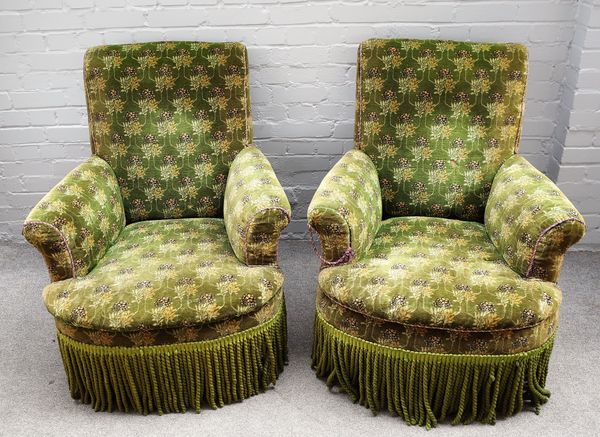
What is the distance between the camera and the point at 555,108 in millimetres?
2406

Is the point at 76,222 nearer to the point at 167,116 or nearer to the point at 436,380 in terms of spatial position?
the point at 167,116

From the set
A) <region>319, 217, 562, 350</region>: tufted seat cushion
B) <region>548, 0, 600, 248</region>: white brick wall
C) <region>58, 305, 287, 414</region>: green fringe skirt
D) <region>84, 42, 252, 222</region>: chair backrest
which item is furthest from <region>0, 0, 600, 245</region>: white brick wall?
<region>58, 305, 287, 414</region>: green fringe skirt

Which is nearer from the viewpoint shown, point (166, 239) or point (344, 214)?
point (344, 214)

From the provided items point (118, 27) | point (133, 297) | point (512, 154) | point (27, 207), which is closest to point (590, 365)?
point (512, 154)

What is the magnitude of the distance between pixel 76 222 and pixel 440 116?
45.2 inches

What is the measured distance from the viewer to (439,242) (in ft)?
6.21

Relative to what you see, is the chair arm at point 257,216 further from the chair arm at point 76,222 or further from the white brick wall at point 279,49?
the white brick wall at point 279,49

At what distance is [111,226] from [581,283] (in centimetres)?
167

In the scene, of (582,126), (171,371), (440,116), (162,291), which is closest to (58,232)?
(162,291)

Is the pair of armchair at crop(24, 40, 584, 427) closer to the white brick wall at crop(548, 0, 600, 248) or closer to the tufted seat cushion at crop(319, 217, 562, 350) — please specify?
the tufted seat cushion at crop(319, 217, 562, 350)

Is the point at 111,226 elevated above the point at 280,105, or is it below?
below

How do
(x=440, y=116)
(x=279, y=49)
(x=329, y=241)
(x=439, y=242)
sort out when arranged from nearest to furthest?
(x=329, y=241)
(x=439, y=242)
(x=440, y=116)
(x=279, y=49)

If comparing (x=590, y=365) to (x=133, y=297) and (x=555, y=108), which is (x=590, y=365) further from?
(x=133, y=297)

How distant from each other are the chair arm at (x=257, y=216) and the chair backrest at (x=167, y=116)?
24 centimetres
